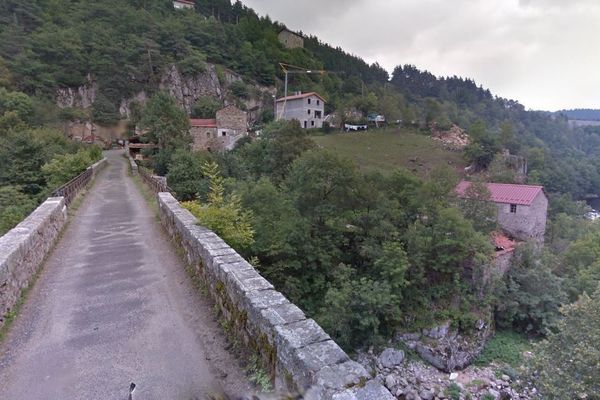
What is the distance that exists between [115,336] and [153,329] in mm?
426

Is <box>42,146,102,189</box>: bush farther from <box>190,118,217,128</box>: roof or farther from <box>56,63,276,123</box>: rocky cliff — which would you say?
<box>56,63,276,123</box>: rocky cliff

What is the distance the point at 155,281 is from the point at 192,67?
205 feet

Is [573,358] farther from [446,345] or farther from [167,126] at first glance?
[167,126]

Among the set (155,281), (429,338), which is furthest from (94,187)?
(429,338)

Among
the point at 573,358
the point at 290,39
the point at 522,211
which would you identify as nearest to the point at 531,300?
the point at 522,211

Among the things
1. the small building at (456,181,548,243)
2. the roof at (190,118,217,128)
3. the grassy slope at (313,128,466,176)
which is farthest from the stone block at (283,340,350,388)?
the roof at (190,118,217,128)

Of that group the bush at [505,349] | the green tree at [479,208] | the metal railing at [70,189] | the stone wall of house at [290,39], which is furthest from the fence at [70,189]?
the stone wall of house at [290,39]

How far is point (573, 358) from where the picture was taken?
32.3 ft

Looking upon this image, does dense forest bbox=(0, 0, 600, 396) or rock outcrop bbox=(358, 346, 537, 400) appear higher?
dense forest bbox=(0, 0, 600, 396)

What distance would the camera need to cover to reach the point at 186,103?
197ft

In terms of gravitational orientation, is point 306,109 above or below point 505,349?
above

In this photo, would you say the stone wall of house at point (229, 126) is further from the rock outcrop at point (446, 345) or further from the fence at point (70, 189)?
the rock outcrop at point (446, 345)

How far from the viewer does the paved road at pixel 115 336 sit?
313 cm

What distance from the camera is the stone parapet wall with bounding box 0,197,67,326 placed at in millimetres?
4414
